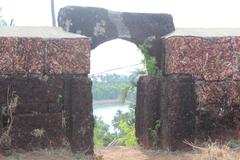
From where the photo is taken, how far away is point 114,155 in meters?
5.64

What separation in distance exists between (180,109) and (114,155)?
103cm

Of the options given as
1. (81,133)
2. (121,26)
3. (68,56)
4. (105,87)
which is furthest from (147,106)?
(105,87)

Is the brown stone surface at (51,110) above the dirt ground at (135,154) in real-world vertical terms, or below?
above

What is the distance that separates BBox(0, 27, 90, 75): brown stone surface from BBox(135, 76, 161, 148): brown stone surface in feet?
3.85

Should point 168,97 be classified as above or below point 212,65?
below

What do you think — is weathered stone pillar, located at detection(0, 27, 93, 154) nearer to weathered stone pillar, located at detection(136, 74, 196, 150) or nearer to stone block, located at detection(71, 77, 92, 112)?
stone block, located at detection(71, 77, 92, 112)

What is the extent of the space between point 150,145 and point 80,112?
4.53 ft

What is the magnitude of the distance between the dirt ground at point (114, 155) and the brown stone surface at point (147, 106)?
211 mm

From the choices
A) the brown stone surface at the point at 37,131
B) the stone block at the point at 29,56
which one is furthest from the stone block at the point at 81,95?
the stone block at the point at 29,56

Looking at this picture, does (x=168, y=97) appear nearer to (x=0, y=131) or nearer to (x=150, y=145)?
(x=150, y=145)

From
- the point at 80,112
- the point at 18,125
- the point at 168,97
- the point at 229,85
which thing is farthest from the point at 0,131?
the point at 229,85

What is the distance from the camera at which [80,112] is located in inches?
200

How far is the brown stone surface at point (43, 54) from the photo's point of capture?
489cm

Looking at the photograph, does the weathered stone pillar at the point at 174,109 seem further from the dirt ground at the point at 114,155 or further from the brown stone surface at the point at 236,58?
the brown stone surface at the point at 236,58
